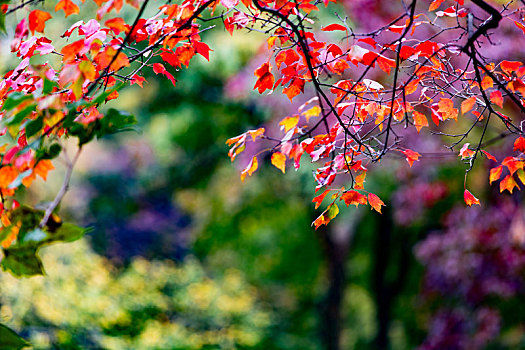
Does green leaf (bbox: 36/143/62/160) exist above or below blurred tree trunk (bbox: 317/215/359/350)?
below

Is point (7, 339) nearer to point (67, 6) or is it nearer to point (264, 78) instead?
point (67, 6)

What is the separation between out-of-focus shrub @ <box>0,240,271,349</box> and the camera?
3.13 metres

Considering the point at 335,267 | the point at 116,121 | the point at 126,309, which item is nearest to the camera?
the point at 116,121

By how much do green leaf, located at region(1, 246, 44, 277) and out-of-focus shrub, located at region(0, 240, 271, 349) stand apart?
7.84 ft

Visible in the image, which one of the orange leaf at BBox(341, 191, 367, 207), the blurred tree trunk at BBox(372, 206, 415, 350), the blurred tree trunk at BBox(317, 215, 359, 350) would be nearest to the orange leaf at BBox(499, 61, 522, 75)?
the orange leaf at BBox(341, 191, 367, 207)

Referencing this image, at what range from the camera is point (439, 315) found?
4.36 m

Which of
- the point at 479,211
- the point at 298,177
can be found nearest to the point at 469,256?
the point at 479,211

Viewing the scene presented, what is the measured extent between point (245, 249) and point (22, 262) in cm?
539

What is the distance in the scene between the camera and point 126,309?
3279mm

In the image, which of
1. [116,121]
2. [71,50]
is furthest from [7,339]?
[71,50]

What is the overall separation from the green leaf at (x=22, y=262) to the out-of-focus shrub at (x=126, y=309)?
7.84 feet

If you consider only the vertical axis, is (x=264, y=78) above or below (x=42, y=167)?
above

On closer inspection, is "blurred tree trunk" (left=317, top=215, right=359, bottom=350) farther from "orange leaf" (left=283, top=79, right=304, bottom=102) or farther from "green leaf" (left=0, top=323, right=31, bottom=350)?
"green leaf" (left=0, top=323, right=31, bottom=350)

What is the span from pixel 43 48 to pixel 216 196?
511cm
